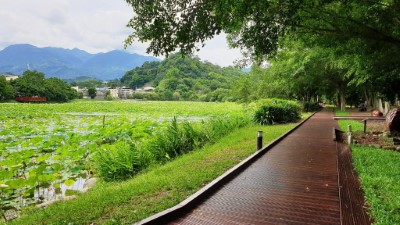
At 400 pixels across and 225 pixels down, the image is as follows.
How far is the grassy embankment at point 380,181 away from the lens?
439 centimetres

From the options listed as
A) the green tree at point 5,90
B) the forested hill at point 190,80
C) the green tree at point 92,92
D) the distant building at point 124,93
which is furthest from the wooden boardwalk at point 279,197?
the distant building at point 124,93

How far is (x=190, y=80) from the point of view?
94938mm

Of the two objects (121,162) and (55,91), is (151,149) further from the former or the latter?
(55,91)

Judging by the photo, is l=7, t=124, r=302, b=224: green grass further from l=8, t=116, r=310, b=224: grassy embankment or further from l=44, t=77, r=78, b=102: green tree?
l=44, t=77, r=78, b=102: green tree

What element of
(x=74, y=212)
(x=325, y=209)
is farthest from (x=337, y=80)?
(x=74, y=212)

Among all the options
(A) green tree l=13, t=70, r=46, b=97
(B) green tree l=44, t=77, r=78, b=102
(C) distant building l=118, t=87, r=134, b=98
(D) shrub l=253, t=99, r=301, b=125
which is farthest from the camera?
(C) distant building l=118, t=87, r=134, b=98

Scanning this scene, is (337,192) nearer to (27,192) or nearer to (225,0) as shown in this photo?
(225,0)

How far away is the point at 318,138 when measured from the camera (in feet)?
40.9

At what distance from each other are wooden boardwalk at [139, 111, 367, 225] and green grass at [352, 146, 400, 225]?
1.20 ft

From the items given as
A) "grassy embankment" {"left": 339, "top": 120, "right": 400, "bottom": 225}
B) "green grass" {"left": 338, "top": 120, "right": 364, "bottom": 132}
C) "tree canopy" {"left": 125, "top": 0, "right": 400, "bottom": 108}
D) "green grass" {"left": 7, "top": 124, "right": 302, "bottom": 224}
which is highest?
"tree canopy" {"left": 125, "top": 0, "right": 400, "bottom": 108}

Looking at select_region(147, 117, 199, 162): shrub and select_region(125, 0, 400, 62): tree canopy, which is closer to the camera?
select_region(125, 0, 400, 62): tree canopy

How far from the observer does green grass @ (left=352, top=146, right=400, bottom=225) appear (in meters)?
4.39

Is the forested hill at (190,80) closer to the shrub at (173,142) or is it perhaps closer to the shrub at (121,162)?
the shrub at (173,142)

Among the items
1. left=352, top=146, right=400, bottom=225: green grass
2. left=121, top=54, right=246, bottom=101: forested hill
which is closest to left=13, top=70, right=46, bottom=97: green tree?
left=121, top=54, right=246, bottom=101: forested hill
